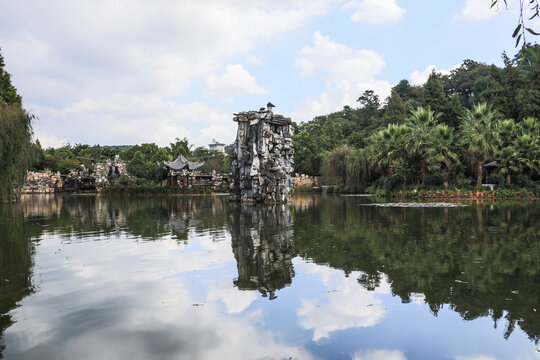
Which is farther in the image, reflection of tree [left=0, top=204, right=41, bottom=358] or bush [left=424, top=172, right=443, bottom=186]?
bush [left=424, top=172, right=443, bottom=186]

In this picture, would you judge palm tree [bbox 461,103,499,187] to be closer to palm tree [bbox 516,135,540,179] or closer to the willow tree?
palm tree [bbox 516,135,540,179]

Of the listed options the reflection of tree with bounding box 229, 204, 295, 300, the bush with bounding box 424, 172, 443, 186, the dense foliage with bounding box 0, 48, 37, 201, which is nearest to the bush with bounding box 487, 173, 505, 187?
the bush with bounding box 424, 172, 443, 186

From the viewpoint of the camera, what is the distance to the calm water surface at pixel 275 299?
13.0 ft

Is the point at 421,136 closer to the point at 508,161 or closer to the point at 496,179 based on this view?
the point at 508,161

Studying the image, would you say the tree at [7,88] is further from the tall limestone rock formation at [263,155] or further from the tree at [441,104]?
the tree at [441,104]

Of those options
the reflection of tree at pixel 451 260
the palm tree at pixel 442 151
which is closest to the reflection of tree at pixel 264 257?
the reflection of tree at pixel 451 260

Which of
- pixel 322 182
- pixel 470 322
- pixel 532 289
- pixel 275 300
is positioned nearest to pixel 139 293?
pixel 275 300

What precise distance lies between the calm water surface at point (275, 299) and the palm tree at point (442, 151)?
2367 cm

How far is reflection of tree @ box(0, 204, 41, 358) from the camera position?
5.36m

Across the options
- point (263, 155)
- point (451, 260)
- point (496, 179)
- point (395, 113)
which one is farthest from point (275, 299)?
point (395, 113)

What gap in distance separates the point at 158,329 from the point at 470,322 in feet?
12.0

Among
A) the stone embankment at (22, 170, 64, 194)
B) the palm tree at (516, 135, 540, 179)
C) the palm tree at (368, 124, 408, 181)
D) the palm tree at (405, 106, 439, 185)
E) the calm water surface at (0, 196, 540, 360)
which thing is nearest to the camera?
the calm water surface at (0, 196, 540, 360)

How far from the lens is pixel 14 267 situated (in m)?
7.50

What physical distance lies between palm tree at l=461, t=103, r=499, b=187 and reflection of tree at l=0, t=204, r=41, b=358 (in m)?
31.2
